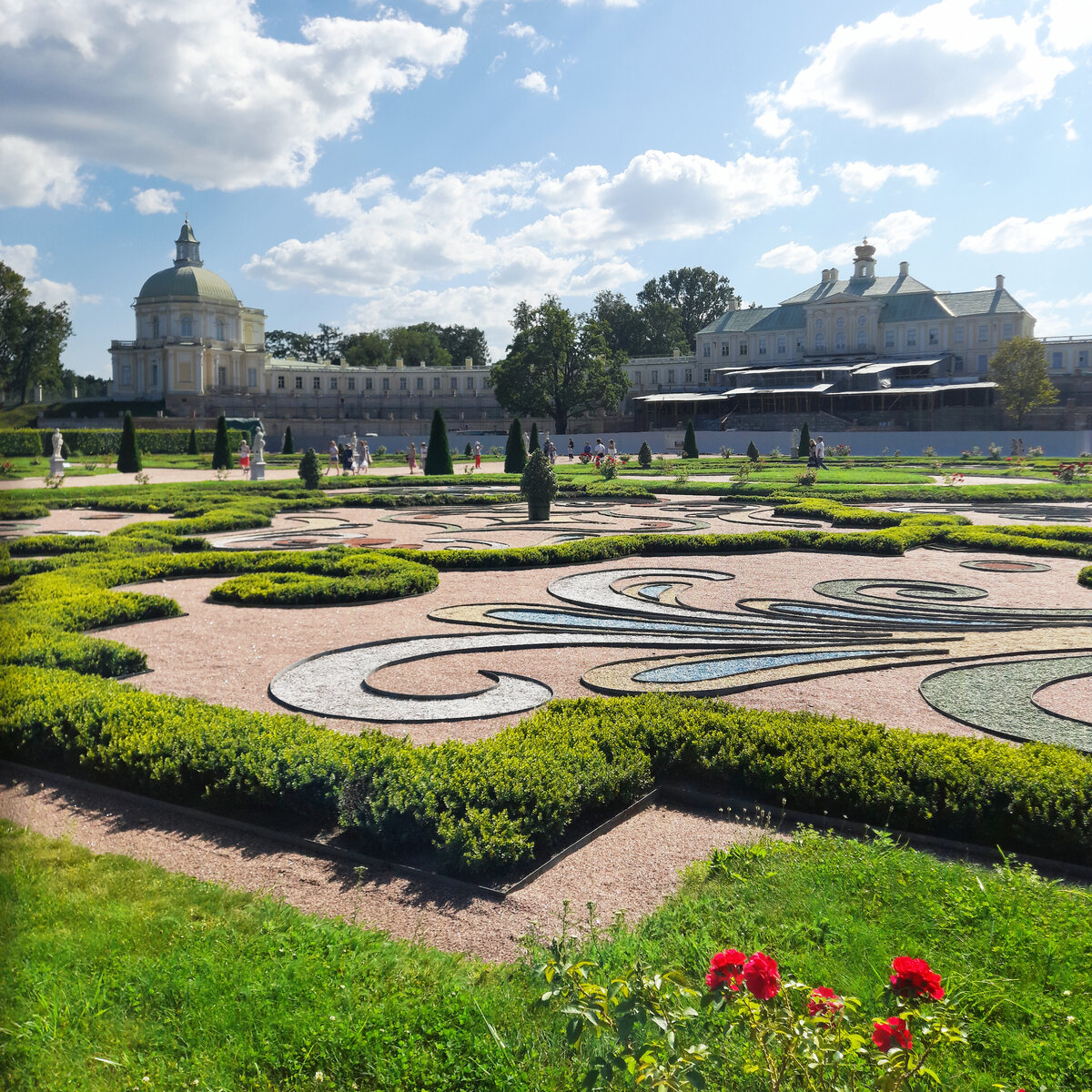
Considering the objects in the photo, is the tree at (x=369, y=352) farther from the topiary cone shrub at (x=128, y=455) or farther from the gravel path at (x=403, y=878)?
the gravel path at (x=403, y=878)

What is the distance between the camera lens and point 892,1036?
6.99ft

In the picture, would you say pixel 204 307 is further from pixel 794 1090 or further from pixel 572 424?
pixel 794 1090

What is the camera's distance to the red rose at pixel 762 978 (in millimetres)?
2145

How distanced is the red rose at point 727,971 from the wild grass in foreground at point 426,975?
1.73 feet

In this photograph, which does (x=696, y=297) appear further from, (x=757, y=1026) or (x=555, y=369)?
(x=757, y=1026)

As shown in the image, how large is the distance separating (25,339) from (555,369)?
59406 mm

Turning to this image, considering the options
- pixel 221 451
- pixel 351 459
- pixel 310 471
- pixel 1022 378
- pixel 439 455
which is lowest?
pixel 310 471

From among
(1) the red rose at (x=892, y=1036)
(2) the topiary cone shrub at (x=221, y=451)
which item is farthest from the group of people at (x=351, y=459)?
(1) the red rose at (x=892, y=1036)

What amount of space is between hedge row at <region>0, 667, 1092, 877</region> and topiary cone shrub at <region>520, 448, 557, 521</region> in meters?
12.2

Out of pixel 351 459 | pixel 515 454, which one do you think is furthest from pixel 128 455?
pixel 515 454

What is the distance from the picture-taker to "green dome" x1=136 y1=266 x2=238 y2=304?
8394cm

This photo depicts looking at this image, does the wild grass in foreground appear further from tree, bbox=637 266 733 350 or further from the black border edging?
Answer: tree, bbox=637 266 733 350

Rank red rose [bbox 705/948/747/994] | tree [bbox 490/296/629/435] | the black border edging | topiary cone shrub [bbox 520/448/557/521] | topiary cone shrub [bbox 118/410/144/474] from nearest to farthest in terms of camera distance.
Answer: red rose [bbox 705/948/747/994], the black border edging, topiary cone shrub [bbox 520/448/557/521], topiary cone shrub [bbox 118/410/144/474], tree [bbox 490/296/629/435]

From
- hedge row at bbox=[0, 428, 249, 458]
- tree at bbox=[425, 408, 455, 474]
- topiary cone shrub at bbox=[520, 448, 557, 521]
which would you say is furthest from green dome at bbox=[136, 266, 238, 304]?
topiary cone shrub at bbox=[520, 448, 557, 521]
